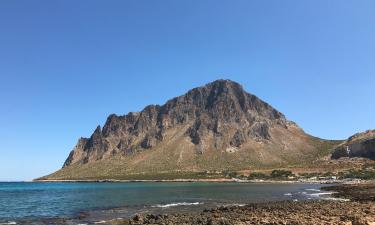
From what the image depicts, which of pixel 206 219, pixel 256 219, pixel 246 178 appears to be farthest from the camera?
pixel 246 178

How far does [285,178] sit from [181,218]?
144076 millimetres

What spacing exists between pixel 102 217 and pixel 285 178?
14147cm

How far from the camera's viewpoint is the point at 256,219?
41562 millimetres

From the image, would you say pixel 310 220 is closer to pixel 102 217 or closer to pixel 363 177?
pixel 102 217

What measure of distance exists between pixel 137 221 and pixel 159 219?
99.6 inches

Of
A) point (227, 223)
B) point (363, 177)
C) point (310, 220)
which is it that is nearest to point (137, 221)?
point (227, 223)

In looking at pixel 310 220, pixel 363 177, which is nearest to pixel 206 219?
pixel 310 220

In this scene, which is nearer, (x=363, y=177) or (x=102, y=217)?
(x=102, y=217)

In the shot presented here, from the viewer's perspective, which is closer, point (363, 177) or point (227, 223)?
point (227, 223)

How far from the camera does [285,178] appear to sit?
184 metres

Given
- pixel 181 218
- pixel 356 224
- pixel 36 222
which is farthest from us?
pixel 36 222

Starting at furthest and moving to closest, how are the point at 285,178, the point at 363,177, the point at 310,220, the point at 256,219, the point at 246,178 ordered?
the point at 246,178 < the point at 285,178 < the point at 363,177 < the point at 256,219 < the point at 310,220

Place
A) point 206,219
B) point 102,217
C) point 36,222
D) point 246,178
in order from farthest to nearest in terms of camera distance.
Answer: point 246,178 < point 102,217 < point 36,222 < point 206,219

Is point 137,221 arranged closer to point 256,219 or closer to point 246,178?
point 256,219
